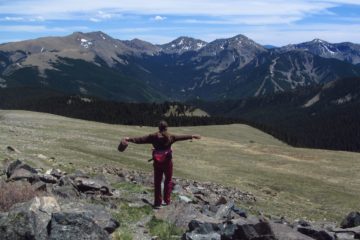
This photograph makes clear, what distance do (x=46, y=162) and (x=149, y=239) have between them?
73.0ft

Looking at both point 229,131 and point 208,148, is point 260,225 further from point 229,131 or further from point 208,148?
point 229,131

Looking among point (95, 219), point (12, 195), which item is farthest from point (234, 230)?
point (12, 195)

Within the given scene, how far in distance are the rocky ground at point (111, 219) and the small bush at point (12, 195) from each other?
5cm

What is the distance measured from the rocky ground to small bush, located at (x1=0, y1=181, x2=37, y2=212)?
0.17 feet

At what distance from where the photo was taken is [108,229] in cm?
1612

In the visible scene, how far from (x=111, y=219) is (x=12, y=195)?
3227 mm

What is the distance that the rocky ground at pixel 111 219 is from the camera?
45.6 feet

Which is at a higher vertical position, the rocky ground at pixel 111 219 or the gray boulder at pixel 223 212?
the rocky ground at pixel 111 219

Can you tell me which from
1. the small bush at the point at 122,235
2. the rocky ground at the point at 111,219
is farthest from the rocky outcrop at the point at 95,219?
the small bush at the point at 122,235

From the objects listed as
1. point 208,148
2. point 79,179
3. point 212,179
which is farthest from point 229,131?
point 79,179

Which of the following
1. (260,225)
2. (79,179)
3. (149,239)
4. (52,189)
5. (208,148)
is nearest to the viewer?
(260,225)

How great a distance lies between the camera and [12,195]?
55.7ft

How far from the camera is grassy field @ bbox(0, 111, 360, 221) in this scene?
4069 centimetres

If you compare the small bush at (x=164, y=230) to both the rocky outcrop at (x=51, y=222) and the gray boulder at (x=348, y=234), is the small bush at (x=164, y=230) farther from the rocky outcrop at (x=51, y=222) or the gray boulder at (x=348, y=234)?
the gray boulder at (x=348, y=234)
